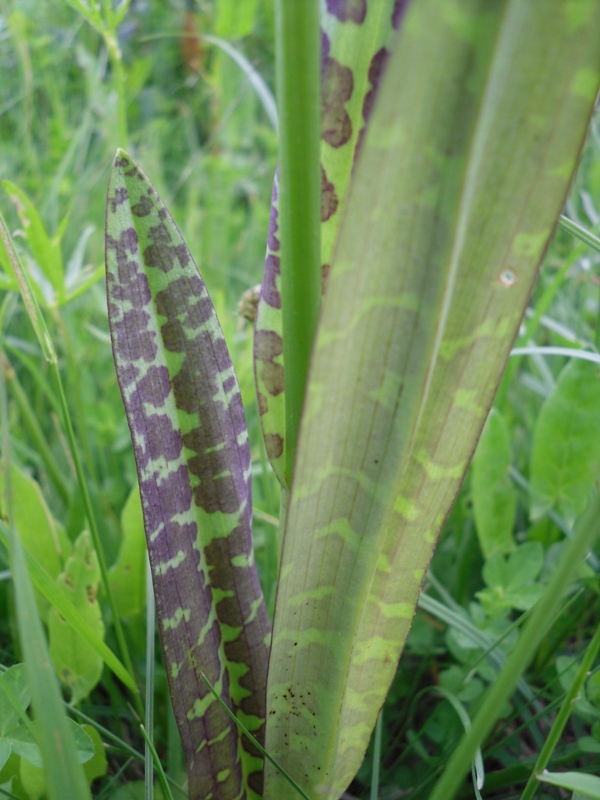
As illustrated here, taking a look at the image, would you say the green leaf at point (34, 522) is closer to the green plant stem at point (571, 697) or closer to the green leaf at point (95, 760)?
the green leaf at point (95, 760)

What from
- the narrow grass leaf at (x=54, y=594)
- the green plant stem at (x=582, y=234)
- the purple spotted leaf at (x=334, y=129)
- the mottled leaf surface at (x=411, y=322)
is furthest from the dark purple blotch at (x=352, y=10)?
the narrow grass leaf at (x=54, y=594)

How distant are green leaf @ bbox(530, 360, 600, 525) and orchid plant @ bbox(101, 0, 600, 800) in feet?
1.26

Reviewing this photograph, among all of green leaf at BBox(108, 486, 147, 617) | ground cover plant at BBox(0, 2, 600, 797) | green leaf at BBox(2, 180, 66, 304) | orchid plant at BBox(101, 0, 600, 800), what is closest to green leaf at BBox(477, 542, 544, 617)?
ground cover plant at BBox(0, 2, 600, 797)

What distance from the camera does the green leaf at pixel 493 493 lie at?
26.8 inches

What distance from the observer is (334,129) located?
13.5 inches

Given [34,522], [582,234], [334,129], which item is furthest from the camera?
[34,522]

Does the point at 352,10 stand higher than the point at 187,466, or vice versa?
the point at 352,10

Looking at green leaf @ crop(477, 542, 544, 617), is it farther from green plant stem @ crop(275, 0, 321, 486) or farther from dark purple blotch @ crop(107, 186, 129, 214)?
dark purple blotch @ crop(107, 186, 129, 214)

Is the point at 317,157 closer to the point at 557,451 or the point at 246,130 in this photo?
the point at 557,451

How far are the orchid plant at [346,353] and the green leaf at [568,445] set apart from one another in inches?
15.2

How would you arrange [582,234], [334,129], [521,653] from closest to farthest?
[521,653], [334,129], [582,234]

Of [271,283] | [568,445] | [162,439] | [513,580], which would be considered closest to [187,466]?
[162,439]

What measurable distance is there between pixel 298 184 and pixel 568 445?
0.53 m

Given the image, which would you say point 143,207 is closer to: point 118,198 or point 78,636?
point 118,198
